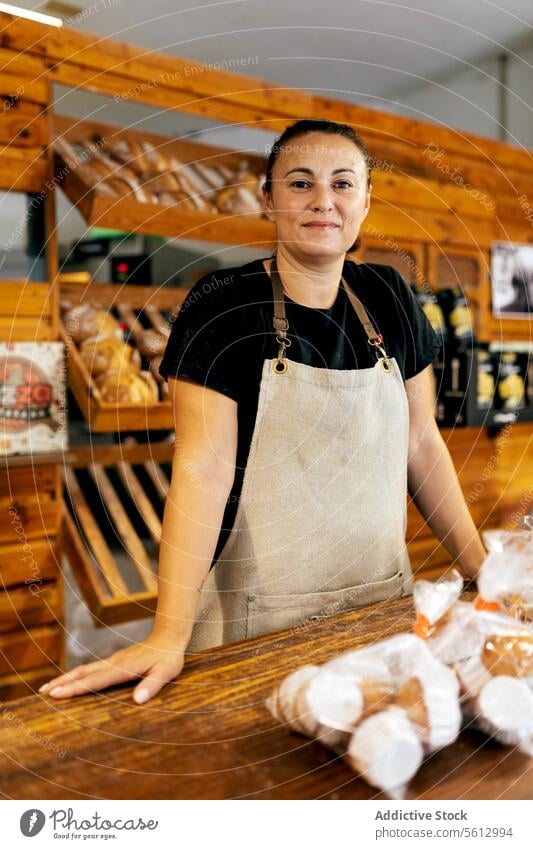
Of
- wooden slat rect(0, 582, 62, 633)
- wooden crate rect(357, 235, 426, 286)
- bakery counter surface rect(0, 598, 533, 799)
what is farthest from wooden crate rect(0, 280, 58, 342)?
bakery counter surface rect(0, 598, 533, 799)

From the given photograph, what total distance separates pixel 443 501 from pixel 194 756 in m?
0.48

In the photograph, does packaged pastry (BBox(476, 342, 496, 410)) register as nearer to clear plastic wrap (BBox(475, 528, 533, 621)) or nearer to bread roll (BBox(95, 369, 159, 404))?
clear plastic wrap (BBox(475, 528, 533, 621))

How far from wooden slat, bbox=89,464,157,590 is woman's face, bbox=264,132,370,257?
1080 millimetres

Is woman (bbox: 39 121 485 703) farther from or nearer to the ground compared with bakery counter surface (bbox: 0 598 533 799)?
farther from the ground

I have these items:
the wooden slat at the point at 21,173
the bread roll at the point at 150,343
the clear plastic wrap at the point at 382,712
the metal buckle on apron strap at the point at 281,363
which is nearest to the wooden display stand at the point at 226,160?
the wooden slat at the point at 21,173

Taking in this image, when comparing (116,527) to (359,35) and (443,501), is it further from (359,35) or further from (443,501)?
(359,35)

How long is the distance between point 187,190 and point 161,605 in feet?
3.45

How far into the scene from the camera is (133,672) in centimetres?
62

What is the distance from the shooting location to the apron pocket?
80cm

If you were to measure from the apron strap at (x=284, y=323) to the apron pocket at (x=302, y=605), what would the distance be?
27 centimetres

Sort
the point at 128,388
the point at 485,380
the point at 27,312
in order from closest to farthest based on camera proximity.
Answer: the point at 485,380 → the point at 128,388 → the point at 27,312

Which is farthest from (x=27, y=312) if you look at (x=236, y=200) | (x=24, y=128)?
(x=236, y=200)

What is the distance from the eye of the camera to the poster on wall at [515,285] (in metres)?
1.45
